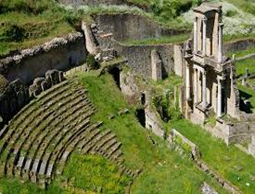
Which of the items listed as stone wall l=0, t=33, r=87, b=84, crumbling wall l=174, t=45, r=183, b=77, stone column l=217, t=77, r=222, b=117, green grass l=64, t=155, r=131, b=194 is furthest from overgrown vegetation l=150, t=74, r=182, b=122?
green grass l=64, t=155, r=131, b=194

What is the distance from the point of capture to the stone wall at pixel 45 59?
107 feet

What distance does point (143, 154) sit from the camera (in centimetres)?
2894

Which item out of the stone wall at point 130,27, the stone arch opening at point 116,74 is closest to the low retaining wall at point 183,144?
the stone arch opening at point 116,74

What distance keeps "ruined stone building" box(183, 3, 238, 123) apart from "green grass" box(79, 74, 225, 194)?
501cm

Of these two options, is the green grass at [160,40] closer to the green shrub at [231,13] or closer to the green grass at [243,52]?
the green grass at [243,52]

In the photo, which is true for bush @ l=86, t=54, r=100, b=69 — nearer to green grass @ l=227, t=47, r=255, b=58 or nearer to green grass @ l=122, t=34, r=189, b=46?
green grass @ l=122, t=34, r=189, b=46

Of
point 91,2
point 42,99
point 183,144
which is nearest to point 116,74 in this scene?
point 183,144

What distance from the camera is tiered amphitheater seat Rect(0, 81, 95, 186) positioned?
25641mm

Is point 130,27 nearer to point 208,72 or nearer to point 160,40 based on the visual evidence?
point 160,40

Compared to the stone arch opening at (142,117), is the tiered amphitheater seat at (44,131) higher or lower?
higher

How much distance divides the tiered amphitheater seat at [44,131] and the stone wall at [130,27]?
582 inches

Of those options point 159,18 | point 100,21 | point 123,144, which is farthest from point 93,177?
point 159,18

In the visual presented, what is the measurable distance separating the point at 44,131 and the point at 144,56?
1729 centimetres

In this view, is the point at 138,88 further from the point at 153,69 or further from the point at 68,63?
the point at 153,69
